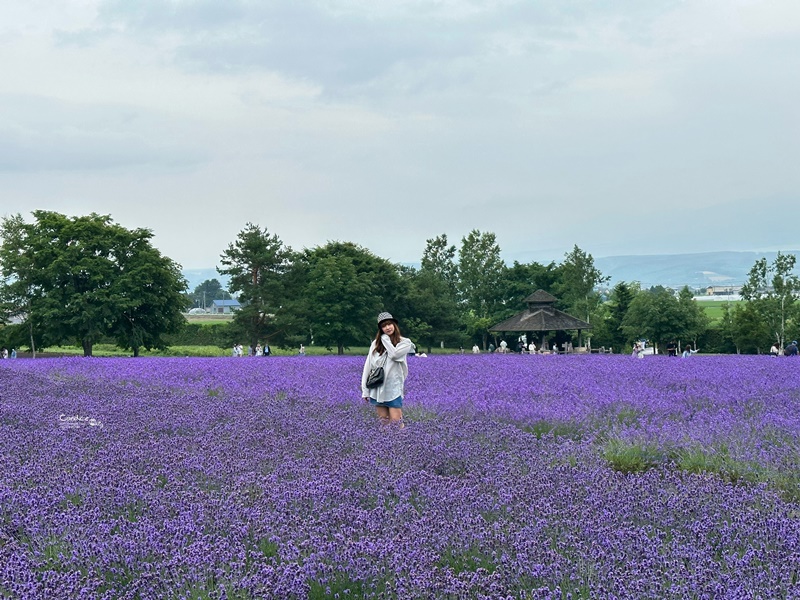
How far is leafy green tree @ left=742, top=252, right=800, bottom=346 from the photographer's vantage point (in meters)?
48.0

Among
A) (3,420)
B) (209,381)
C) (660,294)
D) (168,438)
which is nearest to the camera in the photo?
(168,438)

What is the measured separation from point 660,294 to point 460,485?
4479 cm

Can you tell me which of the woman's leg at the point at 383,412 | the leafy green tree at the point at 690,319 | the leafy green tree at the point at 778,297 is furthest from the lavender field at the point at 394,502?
the leafy green tree at the point at 778,297

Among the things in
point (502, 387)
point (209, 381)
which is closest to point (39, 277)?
point (209, 381)

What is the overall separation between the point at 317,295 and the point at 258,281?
387cm

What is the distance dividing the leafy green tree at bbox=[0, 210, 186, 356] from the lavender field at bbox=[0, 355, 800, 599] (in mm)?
26264

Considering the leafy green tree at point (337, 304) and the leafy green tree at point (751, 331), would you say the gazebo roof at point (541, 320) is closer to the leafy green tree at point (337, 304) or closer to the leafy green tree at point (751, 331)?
the leafy green tree at point (337, 304)

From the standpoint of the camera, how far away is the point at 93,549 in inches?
146

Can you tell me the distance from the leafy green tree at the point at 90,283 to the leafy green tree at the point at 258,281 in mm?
4376

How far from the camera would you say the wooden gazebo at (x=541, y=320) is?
3841 cm

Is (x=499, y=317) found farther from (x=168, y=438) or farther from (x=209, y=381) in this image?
(x=168, y=438)

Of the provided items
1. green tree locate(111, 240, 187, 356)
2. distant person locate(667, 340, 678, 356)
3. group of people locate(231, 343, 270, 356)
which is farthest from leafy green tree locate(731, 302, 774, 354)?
green tree locate(111, 240, 187, 356)

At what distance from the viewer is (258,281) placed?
140 feet

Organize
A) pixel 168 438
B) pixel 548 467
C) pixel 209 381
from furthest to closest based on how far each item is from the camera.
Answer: pixel 209 381 < pixel 168 438 < pixel 548 467
